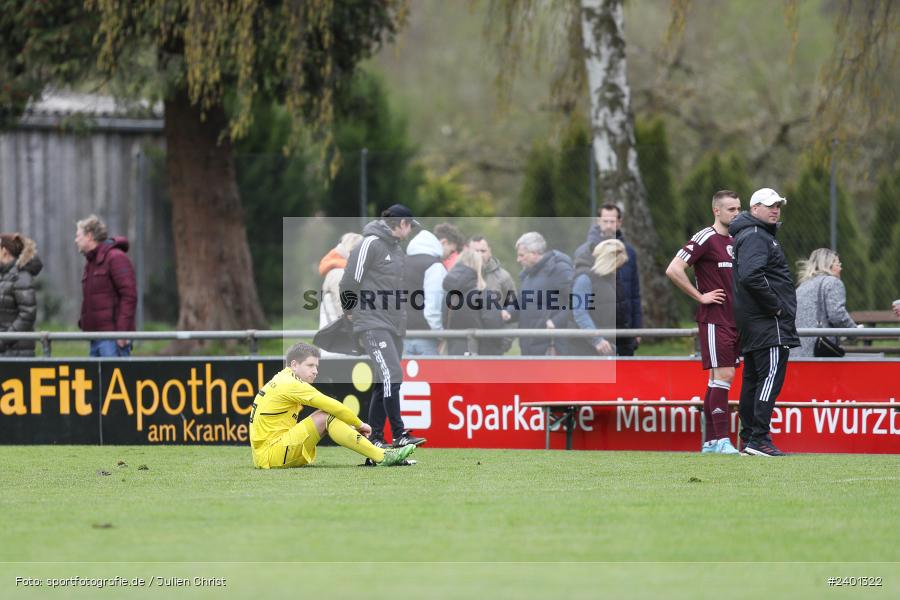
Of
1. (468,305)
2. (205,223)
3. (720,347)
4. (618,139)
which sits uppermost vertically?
(618,139)

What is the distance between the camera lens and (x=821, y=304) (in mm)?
13984

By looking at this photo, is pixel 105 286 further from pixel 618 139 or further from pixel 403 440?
pixel 618 139

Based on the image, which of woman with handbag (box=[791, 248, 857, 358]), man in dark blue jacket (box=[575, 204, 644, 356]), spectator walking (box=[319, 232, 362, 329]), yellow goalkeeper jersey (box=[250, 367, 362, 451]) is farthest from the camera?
man in dark blue jacket (box=[575, 204, 644, 356])

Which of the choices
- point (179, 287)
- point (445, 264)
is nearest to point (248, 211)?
point (179, 287)

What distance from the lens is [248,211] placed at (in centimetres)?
2314

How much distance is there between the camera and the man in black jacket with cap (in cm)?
1257

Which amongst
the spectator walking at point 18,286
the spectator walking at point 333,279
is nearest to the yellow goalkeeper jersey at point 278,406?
the spectator walking at point 333,279

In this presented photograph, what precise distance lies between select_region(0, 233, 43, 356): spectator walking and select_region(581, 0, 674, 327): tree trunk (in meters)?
7.25

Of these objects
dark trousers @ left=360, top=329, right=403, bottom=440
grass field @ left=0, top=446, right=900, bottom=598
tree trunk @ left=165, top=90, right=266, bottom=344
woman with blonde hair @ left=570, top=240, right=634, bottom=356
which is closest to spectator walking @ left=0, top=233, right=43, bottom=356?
grass field @ left=0, top=446, right=900, bottom=598

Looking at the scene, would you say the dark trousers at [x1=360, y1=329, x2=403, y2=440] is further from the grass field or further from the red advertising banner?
the red advertising banner

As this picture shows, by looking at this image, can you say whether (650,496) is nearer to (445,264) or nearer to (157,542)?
(157,542)

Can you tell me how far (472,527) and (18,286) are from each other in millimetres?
8628

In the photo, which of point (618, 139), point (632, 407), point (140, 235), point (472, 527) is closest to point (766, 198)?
point (632, 407)

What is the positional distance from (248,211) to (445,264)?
8301 mm
